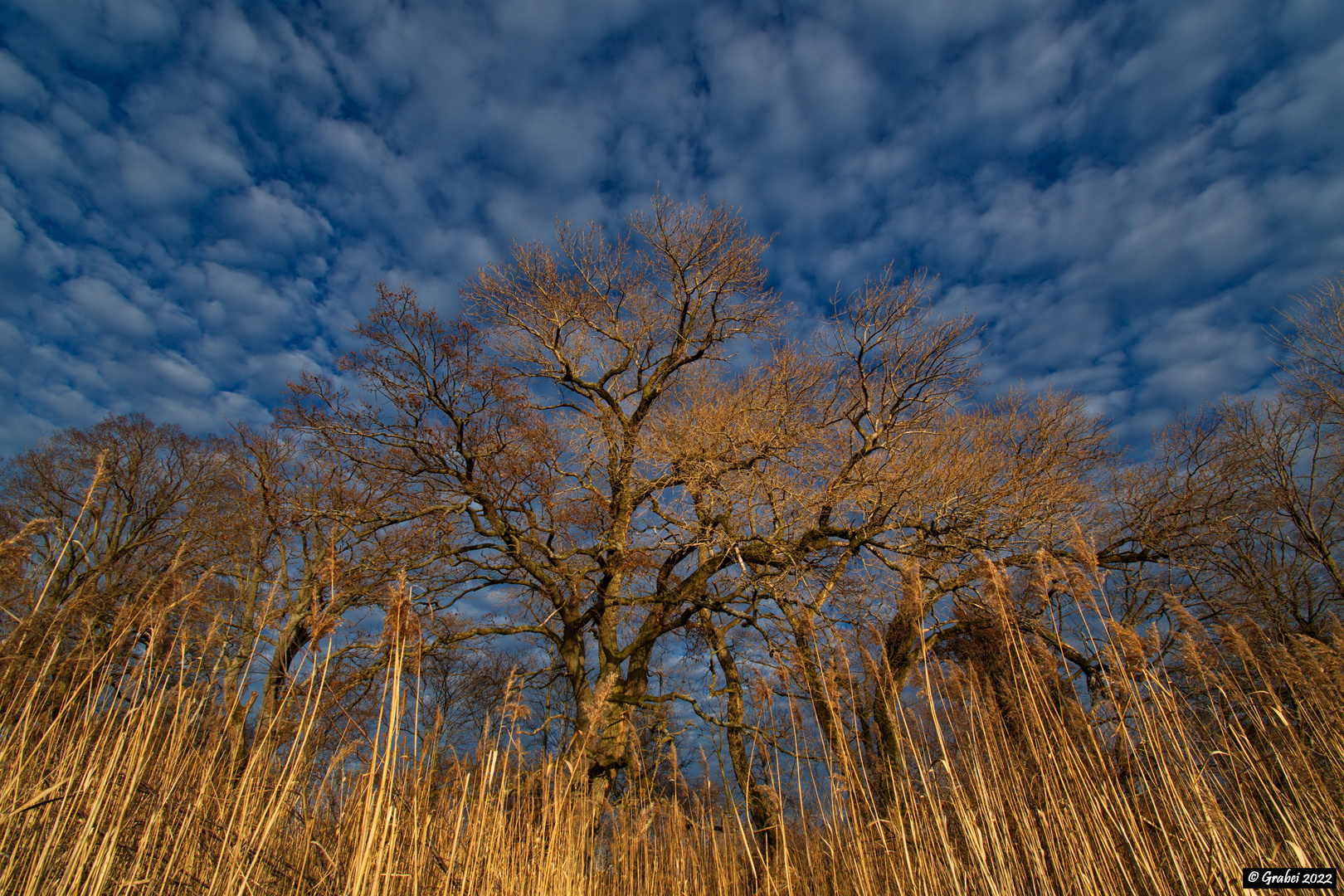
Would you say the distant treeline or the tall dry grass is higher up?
the distant treeline

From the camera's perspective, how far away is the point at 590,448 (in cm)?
973

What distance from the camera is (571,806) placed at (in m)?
3.68

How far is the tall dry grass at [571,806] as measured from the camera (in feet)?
8.51

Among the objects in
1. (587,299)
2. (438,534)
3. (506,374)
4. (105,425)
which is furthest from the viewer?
(105,425)

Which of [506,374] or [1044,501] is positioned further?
[506,374]

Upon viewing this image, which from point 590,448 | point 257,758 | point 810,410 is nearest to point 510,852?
point 257,758

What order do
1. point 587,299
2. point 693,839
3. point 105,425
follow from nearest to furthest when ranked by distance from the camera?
point 693,839
point 587,299
point 105,425

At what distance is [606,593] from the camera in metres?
9.17

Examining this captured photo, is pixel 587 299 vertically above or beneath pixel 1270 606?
above

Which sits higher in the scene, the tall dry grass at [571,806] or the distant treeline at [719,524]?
the distant treeline at [719,524]

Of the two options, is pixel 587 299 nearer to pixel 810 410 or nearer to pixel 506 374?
pixel 506 374

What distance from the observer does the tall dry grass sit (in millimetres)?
2594

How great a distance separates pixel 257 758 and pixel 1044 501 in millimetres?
8661

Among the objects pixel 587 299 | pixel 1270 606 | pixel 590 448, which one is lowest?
pixel 1270 606
